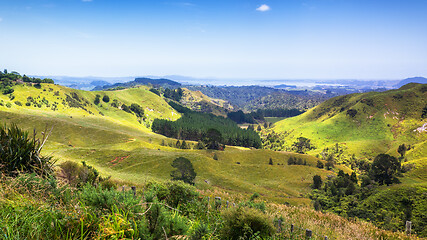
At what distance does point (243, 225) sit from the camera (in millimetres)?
6227

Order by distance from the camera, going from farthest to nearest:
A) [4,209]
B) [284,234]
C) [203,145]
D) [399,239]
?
[203,145] < [399,239] < [284,234] < [4,209]

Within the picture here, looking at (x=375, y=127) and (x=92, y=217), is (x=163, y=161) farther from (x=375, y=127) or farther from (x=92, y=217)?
(x=375, y=127)

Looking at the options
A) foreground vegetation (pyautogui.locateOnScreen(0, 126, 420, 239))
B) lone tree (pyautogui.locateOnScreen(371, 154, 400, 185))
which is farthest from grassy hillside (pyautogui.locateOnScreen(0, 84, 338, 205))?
foreground vegetation (pyautogui.locateOnScreen(0, 126, 420, 239))

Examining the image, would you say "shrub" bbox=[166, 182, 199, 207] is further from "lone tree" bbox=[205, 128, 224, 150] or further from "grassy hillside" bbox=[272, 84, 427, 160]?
"grassy hillside" bbox=[272, 84, 427, 160]

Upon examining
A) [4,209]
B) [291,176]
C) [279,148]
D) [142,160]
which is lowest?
[279,148]

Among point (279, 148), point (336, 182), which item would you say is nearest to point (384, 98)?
point (279, 148)

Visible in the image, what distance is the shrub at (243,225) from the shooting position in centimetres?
619

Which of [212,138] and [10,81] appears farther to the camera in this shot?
[10,81]

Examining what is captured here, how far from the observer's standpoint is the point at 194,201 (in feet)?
33.8

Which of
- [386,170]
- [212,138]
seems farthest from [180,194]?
[212,138]

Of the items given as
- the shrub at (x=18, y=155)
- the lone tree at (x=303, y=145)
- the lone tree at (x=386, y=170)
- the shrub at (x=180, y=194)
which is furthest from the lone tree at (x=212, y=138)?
the shrub at (x=18, y=155)

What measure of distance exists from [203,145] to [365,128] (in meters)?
149

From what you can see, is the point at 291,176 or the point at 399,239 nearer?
the point at 399,239

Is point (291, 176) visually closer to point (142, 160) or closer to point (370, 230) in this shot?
point (142, 160)
